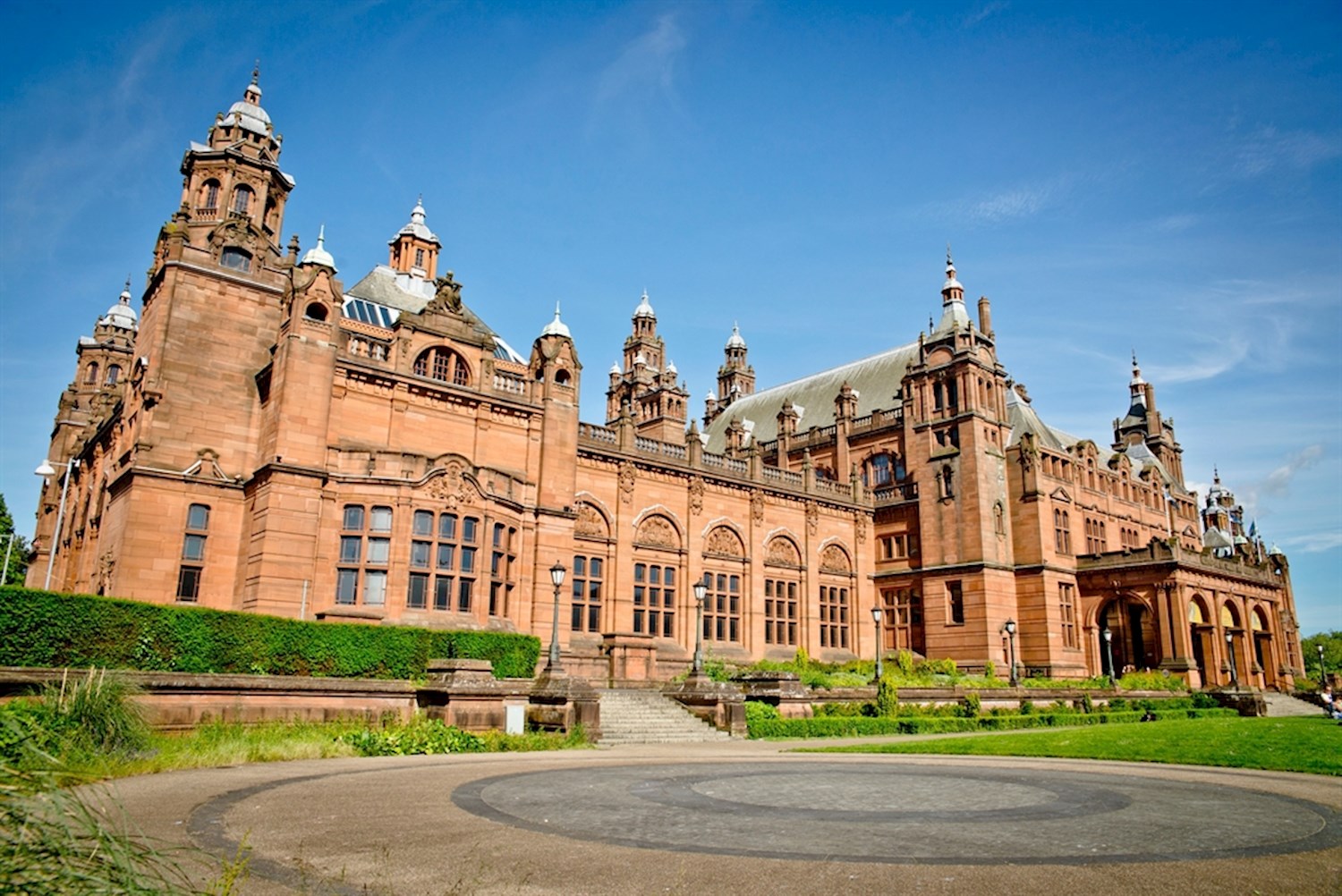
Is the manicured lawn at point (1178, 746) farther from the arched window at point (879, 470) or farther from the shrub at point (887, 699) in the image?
the arched window at point (879, 470)

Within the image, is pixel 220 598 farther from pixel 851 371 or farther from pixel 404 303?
pixel 851 371

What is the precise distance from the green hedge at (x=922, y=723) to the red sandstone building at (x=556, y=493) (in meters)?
7.88

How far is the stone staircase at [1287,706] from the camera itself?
4750cm

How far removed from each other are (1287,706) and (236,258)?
190 feet

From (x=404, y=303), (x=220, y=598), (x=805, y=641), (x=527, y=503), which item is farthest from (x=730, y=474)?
(x=220, y=598)

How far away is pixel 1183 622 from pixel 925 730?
2874 cm

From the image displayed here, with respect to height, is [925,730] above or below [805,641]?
below

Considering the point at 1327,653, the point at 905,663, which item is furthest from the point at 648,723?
the point at 1327,653

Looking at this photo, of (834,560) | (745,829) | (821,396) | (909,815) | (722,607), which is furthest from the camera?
(821,396)

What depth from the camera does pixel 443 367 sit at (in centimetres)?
3544

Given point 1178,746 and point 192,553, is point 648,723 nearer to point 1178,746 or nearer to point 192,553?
point 1178,746

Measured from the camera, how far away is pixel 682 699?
29.0 m

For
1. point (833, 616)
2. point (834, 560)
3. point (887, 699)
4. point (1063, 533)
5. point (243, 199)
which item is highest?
point (243, 199)

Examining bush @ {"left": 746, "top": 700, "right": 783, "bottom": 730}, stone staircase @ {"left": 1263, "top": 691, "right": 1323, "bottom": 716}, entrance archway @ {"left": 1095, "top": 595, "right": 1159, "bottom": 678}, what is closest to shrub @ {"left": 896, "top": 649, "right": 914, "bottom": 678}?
entrance archway @ {"left": 1095, "top": 595, "right": 1159, "bottom": 678}
